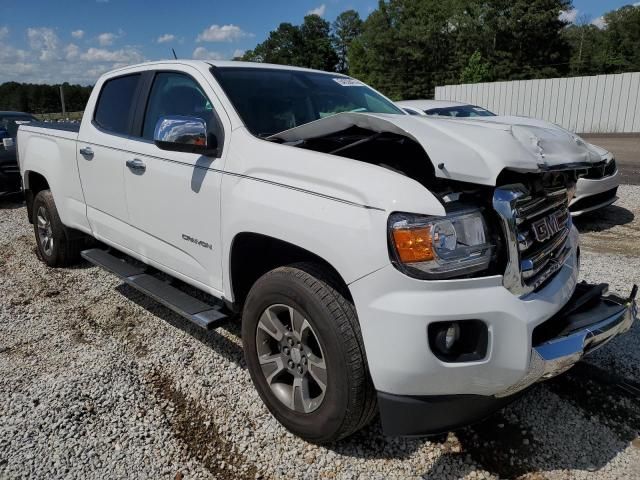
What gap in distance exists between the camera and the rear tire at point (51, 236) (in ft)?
16.1

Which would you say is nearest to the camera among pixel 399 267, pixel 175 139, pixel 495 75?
pixel 399 267

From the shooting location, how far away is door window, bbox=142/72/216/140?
319 cm

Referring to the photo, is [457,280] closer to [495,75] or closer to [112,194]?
[112,194]

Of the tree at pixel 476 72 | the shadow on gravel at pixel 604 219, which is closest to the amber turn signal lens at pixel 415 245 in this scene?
the shadow on gravel at pixel 604 219

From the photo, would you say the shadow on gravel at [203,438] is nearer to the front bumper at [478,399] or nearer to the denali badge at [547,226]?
the front bumper at [478,399]

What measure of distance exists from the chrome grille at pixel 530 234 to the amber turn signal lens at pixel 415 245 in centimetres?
34

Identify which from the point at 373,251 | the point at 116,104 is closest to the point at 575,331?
the point at 373,251

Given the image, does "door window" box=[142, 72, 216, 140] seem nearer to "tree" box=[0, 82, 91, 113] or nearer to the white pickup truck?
the white pickup truck

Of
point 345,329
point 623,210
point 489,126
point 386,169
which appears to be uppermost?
point 489,126

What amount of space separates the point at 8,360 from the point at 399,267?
2.94 meters

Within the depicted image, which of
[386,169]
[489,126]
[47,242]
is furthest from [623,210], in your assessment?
[47,242]

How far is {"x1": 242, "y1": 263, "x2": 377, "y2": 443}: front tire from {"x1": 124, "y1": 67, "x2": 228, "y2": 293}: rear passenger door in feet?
1.67

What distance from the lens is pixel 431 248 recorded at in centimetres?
196

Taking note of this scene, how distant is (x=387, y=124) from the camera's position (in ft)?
7.62
